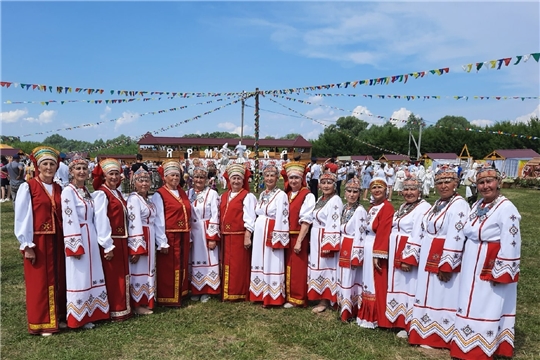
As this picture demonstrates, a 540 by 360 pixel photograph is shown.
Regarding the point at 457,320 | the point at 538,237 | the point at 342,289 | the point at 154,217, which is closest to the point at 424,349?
the point at 457,320

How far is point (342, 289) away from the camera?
476cm

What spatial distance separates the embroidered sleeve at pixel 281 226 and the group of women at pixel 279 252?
0.01 metres

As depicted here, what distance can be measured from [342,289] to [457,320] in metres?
1.32

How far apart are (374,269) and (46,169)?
143 inches

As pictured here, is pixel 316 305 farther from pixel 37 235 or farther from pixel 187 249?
pixel 37 235

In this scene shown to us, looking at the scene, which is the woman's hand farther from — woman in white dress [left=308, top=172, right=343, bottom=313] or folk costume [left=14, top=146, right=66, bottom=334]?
woman in white dress [left=308, top=172, right=343, bottom=313]

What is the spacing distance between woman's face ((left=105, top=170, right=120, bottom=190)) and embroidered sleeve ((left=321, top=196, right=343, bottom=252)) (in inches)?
97.3

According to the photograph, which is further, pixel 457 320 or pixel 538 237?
pixel 538 237

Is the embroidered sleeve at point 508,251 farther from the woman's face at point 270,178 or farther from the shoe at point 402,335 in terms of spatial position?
the woman's face at point 270,178

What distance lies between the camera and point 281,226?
5.08 m

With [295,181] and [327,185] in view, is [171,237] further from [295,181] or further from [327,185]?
[327,185]

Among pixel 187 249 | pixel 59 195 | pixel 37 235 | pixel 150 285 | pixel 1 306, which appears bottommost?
pixel 1 306

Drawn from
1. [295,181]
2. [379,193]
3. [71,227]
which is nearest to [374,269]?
[379,193]

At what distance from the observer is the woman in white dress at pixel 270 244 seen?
5.09 meters
